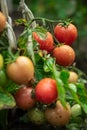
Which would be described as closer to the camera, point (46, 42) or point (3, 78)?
point (3, 78)

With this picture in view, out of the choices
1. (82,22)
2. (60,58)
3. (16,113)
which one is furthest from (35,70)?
(82,22)

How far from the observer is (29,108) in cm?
159

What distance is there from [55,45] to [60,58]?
2.7 inches

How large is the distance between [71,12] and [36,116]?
235cm

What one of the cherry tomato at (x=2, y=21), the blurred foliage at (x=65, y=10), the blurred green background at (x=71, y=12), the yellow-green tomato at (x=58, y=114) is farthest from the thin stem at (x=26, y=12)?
the blurred foliage at (x=65, y=10)

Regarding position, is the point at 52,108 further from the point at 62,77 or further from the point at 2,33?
the point at 2,33

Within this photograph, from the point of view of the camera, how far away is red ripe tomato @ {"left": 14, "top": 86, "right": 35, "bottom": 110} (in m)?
1.55

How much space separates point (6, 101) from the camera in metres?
1.48

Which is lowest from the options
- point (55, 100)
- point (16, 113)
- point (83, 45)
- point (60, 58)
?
point (83, 45)

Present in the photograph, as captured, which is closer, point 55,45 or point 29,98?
point 29,98

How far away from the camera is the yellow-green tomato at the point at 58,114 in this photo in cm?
157

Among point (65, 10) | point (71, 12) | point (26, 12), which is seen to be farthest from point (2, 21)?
point (71, 12)

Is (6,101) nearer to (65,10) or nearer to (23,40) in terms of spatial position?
(23,40)

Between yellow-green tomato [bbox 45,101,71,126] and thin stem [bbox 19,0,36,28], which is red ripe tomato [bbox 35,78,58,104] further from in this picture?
thin stem [bbox 19,0,36,28]
